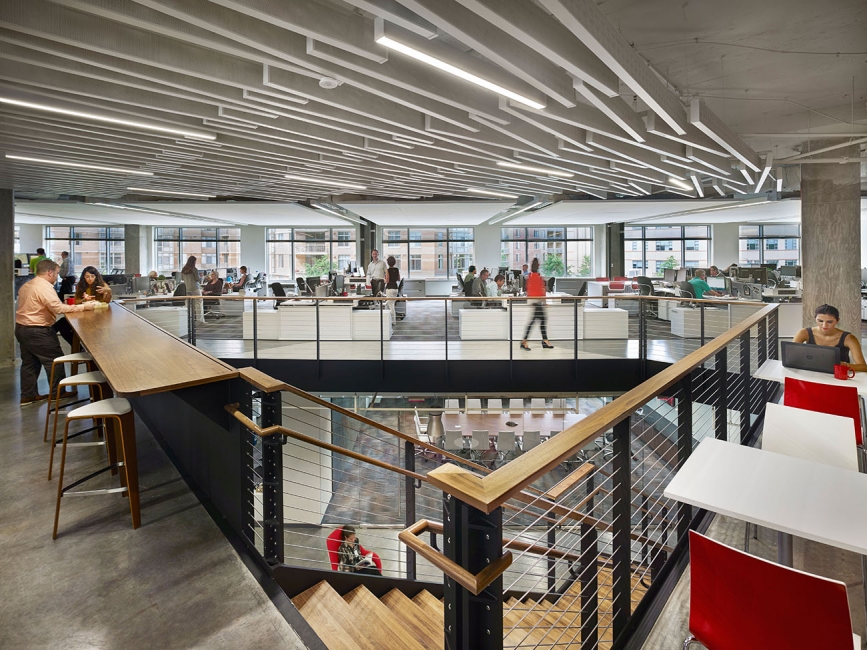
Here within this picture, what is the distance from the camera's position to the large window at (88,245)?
1894cm

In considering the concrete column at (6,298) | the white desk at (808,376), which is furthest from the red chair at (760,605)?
the concrete column at (6,298)

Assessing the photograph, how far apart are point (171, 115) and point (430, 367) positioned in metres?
4.01

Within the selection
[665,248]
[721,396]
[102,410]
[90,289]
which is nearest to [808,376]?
[721,396]

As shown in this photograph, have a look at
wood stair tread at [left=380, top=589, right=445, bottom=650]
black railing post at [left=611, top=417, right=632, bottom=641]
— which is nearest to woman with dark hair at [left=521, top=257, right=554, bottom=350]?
wood stair tread at [left=380, top=589, right=445, bottom=650]

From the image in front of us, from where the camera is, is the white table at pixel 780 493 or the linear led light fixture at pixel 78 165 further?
the linear led light fixture at pixel 78 165

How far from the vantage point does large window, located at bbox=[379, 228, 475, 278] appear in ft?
62.5

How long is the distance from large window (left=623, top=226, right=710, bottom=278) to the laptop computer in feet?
52.8

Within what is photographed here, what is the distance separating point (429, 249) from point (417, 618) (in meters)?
17.2

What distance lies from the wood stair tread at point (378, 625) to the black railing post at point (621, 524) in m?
1.06

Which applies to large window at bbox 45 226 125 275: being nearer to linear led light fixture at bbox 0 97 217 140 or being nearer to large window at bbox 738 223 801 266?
linear led light fixture at bbox 0 97 217 140

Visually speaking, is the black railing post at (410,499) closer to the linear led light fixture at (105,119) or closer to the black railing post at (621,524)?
the black railing post at (621,524)

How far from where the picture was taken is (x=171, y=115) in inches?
190

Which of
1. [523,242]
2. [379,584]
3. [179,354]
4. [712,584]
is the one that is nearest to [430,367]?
[379,584]

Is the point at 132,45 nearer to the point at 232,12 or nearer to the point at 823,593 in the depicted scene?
the point at 232,12
